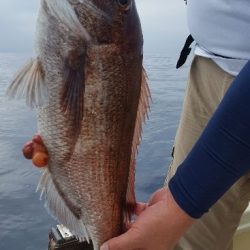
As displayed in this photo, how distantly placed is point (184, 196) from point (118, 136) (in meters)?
0.38

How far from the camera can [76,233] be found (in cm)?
173

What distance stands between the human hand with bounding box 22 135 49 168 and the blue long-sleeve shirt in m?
0.50

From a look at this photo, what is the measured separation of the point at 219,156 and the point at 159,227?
27cm

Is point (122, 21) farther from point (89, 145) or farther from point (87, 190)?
point (87, 190)

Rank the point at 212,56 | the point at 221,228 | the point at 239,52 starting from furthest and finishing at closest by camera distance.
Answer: the point at 221,228
the point at 212,56
the point at 239,52

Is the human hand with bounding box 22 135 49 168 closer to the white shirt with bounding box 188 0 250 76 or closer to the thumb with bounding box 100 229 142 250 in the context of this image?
the thumb with bounding box 100 229 142 250

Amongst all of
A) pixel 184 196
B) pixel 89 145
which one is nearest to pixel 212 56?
pixel 89 145

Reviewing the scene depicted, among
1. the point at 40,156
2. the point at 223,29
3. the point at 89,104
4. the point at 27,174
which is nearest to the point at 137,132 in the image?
the point at 89,104

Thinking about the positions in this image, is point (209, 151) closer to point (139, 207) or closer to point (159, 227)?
point (159, 227)

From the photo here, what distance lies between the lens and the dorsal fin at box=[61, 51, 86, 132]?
1523mm

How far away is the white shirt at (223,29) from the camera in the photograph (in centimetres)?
185

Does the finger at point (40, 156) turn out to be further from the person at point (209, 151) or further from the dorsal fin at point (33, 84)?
the person at point (209, 151)

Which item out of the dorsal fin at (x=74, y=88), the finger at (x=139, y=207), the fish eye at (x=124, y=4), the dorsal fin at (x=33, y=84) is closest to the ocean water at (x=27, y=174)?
the dorsal fin at (x=33, y=84)

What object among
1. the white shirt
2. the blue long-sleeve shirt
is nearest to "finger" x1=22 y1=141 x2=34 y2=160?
the blue long-sleeve shirt
